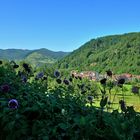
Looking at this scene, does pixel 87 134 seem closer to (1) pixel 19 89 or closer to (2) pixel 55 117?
(2) pixel 55 117

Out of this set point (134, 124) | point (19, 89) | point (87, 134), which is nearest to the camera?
point (87, 134)

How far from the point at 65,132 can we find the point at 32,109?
669 millimetres

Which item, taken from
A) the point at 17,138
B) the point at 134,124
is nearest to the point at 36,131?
the point at 17,138

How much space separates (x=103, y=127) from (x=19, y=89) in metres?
1.91

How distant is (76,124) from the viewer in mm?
3832

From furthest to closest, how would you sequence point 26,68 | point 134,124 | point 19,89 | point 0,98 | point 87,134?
1. point 26,68
2. point 19,89
3. point 0,98
4. point 134,124
5. point 87,134

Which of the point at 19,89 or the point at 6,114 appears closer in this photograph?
the point at 6,114

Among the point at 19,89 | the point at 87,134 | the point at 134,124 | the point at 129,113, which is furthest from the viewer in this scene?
the point at 19,89

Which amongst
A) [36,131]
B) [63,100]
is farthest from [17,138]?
[63,100]

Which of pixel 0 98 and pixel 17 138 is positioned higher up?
pixel 0 98

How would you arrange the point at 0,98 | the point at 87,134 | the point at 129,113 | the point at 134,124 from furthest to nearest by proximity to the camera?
the point at 0,98, the point at 129,113, the point at 134,124, the point at 87,134

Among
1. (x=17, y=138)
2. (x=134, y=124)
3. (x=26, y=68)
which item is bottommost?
(x=17, y=138)

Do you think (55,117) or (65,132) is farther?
(55,117)

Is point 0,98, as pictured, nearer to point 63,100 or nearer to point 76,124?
point 63,100
